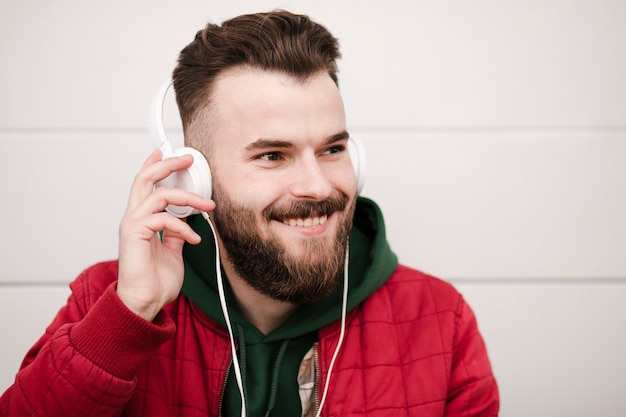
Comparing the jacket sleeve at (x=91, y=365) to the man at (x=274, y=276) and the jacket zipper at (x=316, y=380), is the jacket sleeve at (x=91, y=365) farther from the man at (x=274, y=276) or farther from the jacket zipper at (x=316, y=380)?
the jacket zipper at (x=316, y=380)

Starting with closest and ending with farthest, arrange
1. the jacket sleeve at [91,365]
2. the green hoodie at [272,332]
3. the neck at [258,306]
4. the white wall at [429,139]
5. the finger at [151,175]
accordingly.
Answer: the jacket sleeve at [91,365] < the finger at [151,175] < the green hoodie at [272,332] < the neck at [258,306] < the white wall at [429,139]

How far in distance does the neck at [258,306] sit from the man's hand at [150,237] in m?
0.21

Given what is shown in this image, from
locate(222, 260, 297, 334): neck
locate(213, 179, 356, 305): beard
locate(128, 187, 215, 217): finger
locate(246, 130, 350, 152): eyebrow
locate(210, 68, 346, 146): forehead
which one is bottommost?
locate(222, 260, 297, 334): neck

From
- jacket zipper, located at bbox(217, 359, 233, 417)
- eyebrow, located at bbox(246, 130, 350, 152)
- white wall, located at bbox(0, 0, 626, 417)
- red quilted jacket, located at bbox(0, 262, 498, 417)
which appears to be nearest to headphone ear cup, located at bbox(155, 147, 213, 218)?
eyebrow, located at bbox(246, 130, 350, 152)

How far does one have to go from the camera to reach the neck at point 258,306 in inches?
56.6

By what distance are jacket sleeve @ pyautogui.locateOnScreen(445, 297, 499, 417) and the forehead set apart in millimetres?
567

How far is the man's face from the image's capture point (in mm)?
1271

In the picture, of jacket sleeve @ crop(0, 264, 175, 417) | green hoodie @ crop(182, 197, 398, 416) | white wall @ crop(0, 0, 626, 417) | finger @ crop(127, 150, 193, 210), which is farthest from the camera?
white wall @ crop(0, 0, 626, 417)

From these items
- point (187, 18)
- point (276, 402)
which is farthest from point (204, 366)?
point (187, 18)

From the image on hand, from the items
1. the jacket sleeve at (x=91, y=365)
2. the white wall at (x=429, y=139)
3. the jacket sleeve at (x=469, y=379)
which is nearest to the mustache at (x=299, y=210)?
the jacket sleeve at (x=91, y=365)

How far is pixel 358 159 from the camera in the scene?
55.4 inches

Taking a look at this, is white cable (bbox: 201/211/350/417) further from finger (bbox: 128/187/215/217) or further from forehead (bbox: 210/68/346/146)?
forehead (bbox: 210/68/346/146)

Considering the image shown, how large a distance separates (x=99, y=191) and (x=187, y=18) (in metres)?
0.57

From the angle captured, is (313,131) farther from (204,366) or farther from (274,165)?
(204,366)
